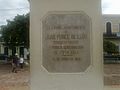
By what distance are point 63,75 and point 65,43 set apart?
0.64 m

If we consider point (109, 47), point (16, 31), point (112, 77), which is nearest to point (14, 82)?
point (112, 77)

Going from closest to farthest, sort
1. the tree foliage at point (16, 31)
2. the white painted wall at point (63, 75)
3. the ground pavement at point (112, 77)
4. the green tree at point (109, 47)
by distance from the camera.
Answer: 1. the white painted wall at point (63, 75)
2. the ground pavement at point (112, 77)
3. the tree foliage at point (16, 31)
4. the green tree at point (109, 47)

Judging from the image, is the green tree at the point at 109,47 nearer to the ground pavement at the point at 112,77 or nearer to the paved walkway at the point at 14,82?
the ground pavement at the point at 112,77

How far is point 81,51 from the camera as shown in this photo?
7.93 metres

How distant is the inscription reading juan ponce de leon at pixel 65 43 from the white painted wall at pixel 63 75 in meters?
0.11

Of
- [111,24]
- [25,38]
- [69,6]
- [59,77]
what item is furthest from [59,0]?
[111,24]

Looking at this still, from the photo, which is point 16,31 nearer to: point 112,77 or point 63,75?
point 112,77

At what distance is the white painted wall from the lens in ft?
25.6

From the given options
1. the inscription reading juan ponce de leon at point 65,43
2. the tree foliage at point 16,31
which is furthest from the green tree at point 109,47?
the inscription reading juan ponce de leon at point 65,43

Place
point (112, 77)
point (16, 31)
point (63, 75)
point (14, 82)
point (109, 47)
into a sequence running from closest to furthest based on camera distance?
point (63, 75)
point (14, 82)
point (112, 77)
point (16, 31)
point (109, 47)

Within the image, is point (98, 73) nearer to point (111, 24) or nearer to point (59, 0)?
point (59, 0)

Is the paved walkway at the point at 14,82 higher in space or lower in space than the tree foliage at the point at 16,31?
lower

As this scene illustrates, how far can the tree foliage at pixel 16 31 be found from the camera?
1998 inches

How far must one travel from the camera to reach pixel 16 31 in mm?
51406
